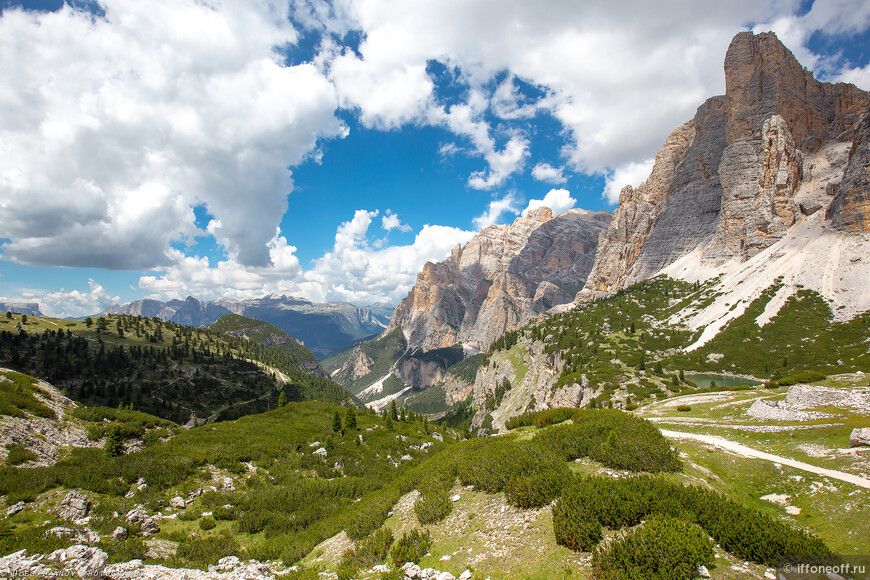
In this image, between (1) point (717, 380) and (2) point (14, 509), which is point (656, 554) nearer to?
(2) point (14, 509)

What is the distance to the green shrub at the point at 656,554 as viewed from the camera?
8.34 meters

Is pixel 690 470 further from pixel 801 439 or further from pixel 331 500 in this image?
pixel 331 500

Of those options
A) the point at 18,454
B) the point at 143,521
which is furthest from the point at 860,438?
the point at 18,454

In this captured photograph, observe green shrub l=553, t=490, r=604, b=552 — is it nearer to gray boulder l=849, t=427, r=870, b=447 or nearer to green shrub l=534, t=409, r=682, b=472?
green shrub l=534, t=409, r=682, b=472

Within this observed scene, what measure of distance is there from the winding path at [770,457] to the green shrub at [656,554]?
1026 centimetres

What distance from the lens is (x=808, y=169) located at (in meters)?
133

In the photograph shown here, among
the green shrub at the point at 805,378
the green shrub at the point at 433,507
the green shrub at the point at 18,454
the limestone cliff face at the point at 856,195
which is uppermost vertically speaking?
the limestone cliff face at the point at 856,195

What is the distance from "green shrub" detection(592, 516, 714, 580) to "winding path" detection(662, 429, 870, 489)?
10.3 meters

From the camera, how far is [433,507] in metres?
14.9

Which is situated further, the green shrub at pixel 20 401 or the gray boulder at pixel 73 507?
the green shrub at pixel 20 401

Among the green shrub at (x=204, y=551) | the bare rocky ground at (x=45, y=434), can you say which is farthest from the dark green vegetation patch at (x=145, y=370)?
the green shrub at (x=204, y=551)

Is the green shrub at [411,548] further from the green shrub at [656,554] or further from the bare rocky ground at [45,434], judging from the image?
the bare rocky ground at [45,434]

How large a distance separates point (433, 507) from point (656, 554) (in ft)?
29.4

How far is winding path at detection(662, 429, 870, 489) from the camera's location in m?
14.0
